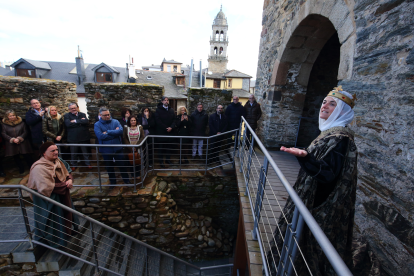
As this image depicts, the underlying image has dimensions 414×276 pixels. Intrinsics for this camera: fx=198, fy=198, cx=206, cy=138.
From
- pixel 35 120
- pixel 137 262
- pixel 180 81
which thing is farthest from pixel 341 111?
pixel 180 81

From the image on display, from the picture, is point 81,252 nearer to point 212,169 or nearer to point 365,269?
point 212,169

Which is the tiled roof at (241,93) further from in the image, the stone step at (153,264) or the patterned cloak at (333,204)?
the patterned cloak at (333,204)

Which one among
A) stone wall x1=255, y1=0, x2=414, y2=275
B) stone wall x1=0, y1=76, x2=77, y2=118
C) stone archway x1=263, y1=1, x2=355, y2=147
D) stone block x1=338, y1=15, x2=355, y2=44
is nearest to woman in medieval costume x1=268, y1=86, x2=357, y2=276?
stone wall x1=255, y1=0, x2=414, y2=275

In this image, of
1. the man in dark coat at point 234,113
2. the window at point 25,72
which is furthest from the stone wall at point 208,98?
the window at point 25,72

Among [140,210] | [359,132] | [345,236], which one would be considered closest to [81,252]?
[140,210]

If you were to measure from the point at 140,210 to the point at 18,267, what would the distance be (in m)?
1.80

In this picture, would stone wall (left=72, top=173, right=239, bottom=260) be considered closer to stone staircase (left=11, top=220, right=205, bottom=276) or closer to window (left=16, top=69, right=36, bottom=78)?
stone staircase (left=11, top=220, right=205, bottom=276)

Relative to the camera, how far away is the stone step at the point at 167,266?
4090 mm

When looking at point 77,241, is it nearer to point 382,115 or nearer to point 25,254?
point 25,254

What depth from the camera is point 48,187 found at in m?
2.55

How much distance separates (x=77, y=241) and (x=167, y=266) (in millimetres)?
1915

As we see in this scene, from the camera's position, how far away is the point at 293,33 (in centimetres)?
402

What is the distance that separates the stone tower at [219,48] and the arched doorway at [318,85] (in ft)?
129

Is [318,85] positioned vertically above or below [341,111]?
above
